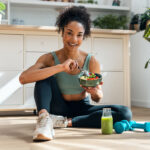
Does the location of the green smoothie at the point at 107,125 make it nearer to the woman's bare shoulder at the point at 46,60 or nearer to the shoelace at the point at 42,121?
the shoelace at the point at 42,121

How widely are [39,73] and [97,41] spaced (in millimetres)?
1543

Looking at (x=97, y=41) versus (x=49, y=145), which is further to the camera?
(x=97, y=41)

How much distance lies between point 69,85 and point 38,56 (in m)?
1.13

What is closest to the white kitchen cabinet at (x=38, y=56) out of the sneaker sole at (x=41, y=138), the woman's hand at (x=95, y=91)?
the woman's hand at (x=95, y=91)

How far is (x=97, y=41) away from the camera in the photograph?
321cm

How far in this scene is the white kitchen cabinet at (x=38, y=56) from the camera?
293 centimetres

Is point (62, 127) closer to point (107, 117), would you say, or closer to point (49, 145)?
point (107, 117)

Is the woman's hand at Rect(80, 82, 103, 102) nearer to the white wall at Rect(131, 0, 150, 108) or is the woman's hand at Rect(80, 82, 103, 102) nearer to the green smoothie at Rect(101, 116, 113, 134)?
the green smoothie at Rect(101, 116, 113, 134)

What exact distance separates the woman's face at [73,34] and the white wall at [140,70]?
2.07 m

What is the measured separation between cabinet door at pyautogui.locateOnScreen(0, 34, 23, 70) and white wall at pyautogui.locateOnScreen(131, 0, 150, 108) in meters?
1.70

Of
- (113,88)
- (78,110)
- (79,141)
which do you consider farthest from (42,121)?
(113,88)

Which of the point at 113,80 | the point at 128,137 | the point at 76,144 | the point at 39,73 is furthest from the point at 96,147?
the point at 113,80

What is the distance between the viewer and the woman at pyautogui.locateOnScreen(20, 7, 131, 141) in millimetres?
1813

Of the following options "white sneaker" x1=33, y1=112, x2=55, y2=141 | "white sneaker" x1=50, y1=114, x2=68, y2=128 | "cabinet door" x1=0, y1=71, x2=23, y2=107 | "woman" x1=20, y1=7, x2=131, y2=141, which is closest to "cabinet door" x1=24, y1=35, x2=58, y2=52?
"cabinet door" x1=0, y1=71, x2=23, y2=107
